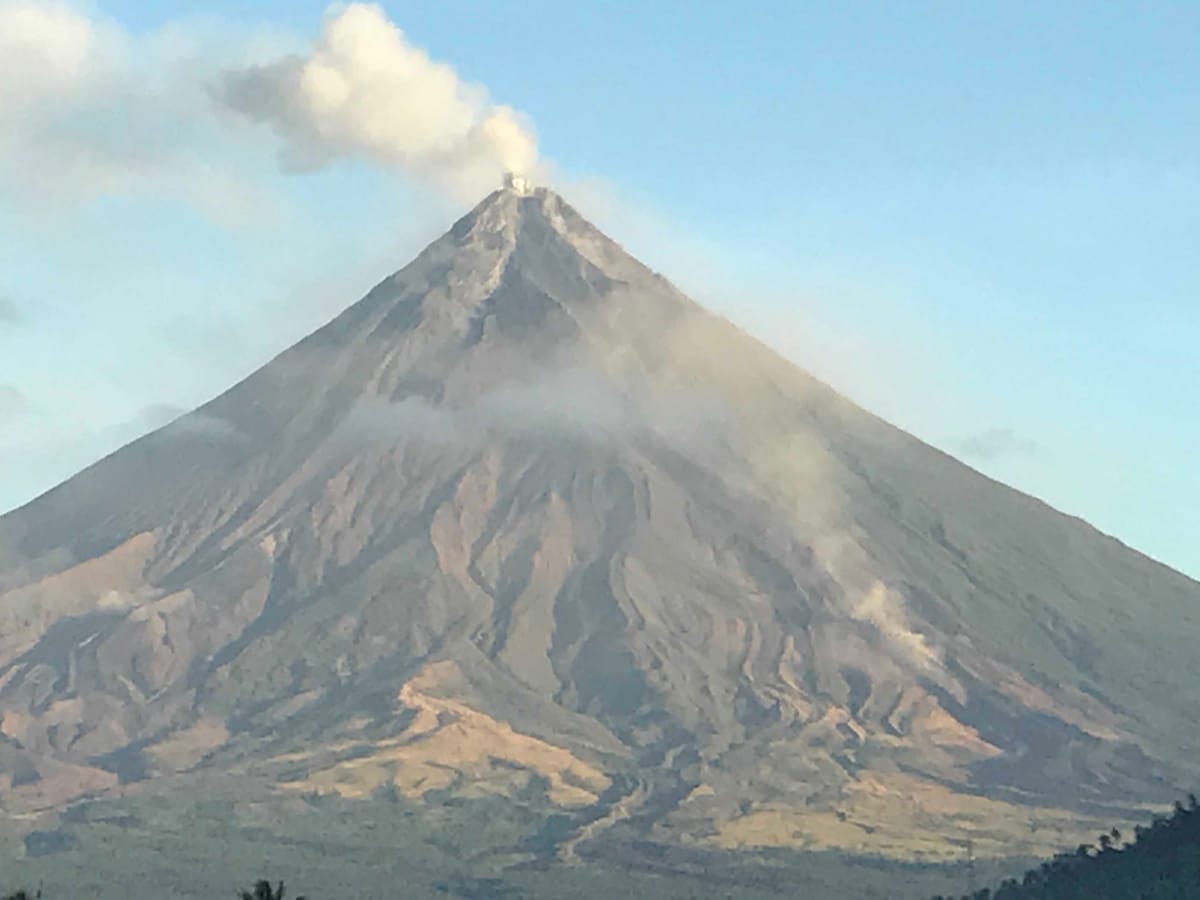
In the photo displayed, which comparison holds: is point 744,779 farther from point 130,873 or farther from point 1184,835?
point 1184,835

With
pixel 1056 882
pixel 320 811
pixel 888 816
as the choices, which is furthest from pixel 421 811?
pixel 1056 882

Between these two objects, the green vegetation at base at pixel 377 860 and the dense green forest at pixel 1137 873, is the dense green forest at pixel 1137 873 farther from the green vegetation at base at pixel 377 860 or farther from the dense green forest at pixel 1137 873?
the green vegetation at base at pixel 377 860

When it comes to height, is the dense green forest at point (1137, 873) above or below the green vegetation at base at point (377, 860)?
above

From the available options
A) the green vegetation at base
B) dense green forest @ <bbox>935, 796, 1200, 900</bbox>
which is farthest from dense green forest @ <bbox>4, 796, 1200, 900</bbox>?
the green vegetation at base

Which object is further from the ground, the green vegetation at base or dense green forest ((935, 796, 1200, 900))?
dense green forest ((935, 796, 1200, 900))

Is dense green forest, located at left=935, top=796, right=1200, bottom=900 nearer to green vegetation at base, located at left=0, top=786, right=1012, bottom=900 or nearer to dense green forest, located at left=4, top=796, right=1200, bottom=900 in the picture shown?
dense green forest, located at left=4, top=796, right=1200, bottom=900

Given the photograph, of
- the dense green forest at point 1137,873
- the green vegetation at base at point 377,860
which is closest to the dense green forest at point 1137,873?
the dense green forest at point 1137,873

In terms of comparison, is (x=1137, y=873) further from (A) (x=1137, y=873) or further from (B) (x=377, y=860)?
(B) (x=377, y=860)

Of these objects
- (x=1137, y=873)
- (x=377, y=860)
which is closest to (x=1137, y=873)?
(x=1137, y=873)
